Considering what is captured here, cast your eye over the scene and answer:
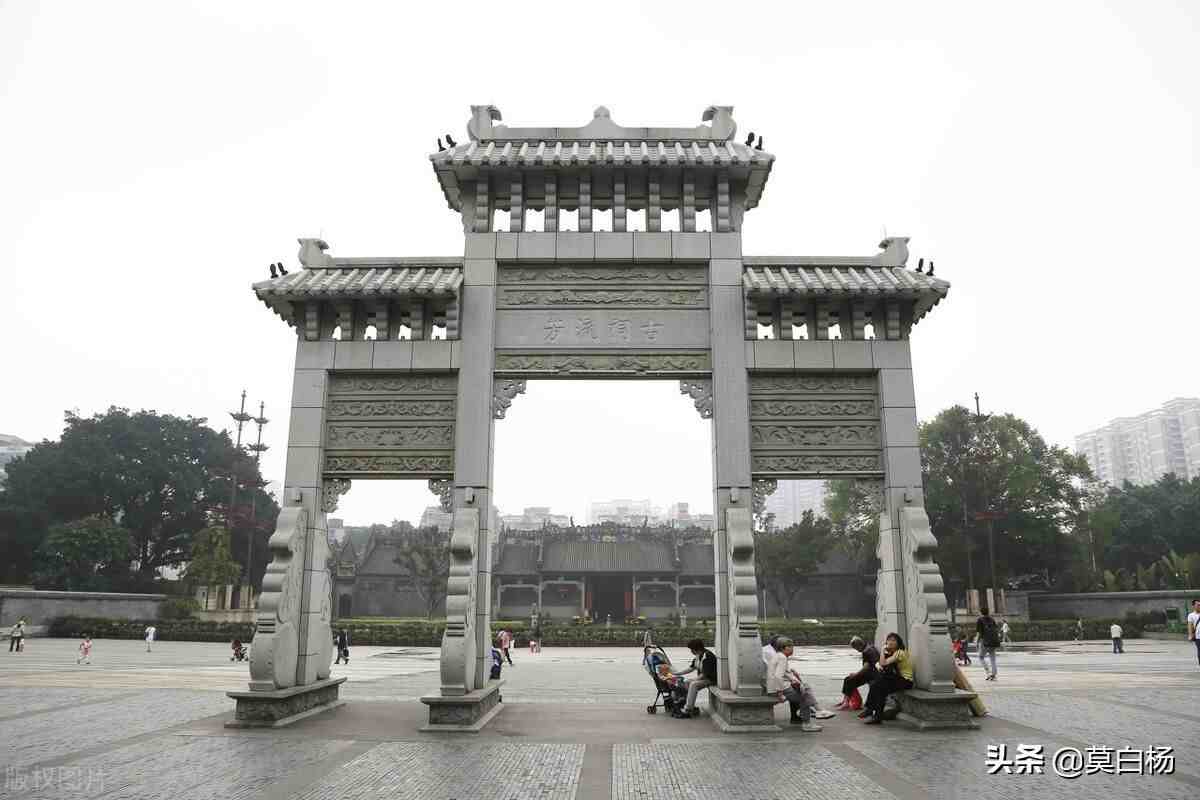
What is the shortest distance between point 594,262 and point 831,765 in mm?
8094

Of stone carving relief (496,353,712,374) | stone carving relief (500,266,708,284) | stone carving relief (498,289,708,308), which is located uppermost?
stone carving relief (500,266,708,284)

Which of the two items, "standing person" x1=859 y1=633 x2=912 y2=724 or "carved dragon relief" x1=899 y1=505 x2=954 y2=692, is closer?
"carved dragon relief" x1=899 y1=505 x2=954 y2=692

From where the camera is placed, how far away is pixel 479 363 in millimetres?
12023

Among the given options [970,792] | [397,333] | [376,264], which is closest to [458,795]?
[970,792]

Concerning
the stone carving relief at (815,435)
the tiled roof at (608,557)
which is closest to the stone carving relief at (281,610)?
the stone carving relief at (815,435)

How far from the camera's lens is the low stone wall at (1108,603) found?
37231 millimetres

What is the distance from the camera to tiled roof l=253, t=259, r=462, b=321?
11812 millimetres

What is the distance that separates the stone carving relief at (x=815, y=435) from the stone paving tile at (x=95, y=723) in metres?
9.36

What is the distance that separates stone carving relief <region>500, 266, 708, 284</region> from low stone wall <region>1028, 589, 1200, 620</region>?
3617cm

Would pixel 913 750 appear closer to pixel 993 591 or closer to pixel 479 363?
pixel 479 363

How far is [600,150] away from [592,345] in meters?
3.33

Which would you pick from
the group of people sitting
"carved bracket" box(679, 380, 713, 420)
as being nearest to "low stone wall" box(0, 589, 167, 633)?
the group of people sitting

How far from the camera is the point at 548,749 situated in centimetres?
867

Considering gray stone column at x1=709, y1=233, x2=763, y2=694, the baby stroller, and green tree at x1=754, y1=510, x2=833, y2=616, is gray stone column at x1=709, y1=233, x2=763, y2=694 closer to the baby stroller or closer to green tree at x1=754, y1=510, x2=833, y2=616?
the baby stroller
